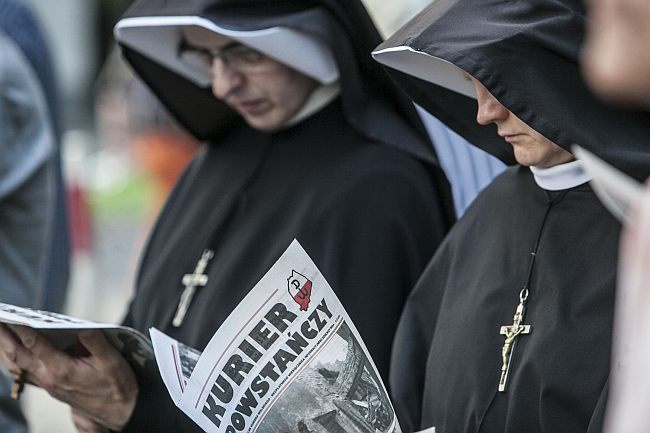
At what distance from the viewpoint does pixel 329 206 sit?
3625mm

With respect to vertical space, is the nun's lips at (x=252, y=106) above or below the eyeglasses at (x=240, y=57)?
below

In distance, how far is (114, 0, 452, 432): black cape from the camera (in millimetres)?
3535

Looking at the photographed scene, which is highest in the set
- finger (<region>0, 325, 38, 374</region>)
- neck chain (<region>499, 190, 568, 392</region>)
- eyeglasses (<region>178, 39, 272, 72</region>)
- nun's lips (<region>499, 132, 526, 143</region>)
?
eyeglasses (<region>178, 39, 272, 72</region>)

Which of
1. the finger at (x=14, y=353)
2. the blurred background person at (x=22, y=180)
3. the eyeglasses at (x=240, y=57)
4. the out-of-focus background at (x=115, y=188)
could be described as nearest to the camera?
the finger at (x=14, y=353)

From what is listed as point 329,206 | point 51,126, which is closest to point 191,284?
point 329,206

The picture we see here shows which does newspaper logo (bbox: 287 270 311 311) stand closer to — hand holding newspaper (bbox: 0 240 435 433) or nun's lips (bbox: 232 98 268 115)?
hand holding newspaper (bbox: 0 240 435 433)

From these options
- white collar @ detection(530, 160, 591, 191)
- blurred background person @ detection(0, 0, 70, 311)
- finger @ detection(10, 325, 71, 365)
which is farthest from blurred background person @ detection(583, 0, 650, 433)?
blurred background person @ detection(0, 0, 70, 311)

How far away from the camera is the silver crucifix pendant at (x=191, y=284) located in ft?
12.6

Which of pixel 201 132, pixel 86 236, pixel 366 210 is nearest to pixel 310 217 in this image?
pixel 366 210

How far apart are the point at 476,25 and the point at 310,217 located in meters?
0.99

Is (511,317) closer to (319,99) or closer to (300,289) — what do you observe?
(300,289)

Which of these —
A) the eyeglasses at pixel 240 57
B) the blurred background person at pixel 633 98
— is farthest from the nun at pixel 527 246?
the blurred background person at pixel 633 98

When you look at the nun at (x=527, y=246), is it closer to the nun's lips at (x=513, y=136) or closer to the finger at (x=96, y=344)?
the nun's lips at (x=513, y=136)

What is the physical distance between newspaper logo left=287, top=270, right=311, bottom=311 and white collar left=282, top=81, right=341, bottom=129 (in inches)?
54.7
